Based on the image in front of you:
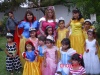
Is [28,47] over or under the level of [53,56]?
over

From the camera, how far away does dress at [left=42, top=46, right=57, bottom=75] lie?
6492 millimetres

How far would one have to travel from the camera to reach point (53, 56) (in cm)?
652

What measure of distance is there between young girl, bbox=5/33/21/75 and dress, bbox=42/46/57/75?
1.22 metres

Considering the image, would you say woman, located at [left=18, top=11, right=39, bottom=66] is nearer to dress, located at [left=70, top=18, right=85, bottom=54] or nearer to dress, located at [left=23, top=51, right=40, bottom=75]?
dress, located at [left=70, top=18, right=85, bottom=54]

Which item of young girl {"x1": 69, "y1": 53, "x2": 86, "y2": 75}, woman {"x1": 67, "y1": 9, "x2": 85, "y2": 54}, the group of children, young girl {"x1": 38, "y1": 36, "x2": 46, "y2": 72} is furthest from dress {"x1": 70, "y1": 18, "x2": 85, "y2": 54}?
young girl {"x1": 69, "y1": 53, "x2": 86, "y2": 75}

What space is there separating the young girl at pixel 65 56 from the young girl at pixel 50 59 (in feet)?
0.93

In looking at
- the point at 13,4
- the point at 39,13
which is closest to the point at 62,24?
the point at 13,4

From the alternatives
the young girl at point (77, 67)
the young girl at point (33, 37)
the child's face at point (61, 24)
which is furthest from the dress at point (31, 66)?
the child's face at point (61, 24)

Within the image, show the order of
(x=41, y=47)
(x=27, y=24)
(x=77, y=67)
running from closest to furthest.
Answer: (x=77, y=67)
(x=41, y=47)
(x=27, y=24)

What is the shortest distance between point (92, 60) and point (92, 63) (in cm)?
7

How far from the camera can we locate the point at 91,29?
7.22m

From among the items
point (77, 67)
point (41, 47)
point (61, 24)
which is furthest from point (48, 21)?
point (77, 67)

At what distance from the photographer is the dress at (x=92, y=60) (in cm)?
709

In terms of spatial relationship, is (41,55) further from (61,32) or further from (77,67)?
(77,67)
